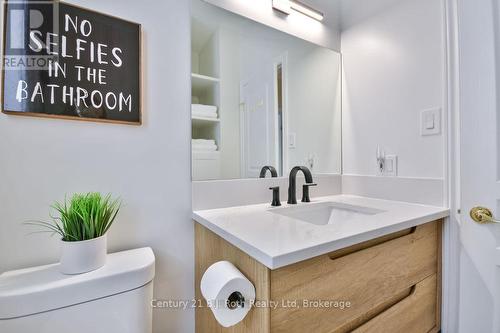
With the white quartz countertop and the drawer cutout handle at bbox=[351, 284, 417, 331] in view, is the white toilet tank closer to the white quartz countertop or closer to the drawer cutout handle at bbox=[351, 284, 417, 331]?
the white quartz countertop

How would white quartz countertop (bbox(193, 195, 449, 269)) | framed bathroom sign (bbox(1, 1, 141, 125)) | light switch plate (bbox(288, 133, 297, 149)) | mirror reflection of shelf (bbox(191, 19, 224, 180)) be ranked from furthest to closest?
light switch plate (bbox(288, 133, 297, 149)), mirror reflection of shelf (bbox(191, 19, 224, 180)), framed bathroom sign (bbox(1, 1, 141, 125)), white quartz countertop (bbox(193, 195, 449, 269))

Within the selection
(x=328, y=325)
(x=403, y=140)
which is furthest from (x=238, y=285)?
(x=403, y=140)

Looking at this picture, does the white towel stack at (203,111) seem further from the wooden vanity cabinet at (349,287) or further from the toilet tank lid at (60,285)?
the toilet tank lid at (60,285)

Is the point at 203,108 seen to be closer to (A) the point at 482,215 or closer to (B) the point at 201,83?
(B) the point at 201,83

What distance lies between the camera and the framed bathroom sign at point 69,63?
26.0 inches

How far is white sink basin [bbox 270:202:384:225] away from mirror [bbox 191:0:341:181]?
232 millimetres

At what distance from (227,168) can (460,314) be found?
1.11 meters

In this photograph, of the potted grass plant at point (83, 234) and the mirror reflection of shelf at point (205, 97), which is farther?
the mirror reflection of shelf at point (205, 97)

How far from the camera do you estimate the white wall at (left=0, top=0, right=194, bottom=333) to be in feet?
2.17

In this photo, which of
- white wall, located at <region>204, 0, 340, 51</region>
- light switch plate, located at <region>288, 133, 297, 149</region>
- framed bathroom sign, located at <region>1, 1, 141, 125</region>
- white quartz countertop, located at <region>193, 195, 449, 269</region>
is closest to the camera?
white quartz countertop, located at <region>193, 195, 449, 269</region>

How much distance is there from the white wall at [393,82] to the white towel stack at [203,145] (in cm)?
85

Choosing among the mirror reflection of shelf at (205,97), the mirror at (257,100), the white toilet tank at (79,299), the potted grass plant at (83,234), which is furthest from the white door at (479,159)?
the potted grass plant at (83,234)

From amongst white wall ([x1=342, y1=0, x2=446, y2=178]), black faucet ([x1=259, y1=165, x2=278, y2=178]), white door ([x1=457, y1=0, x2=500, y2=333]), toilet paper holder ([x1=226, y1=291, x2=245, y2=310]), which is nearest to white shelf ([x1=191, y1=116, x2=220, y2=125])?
black faucet ([x1=259, y1=165, x2=278, y2=178])

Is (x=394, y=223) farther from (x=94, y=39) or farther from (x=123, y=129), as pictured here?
(x=94, y=39)
